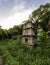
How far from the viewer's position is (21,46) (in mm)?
28297

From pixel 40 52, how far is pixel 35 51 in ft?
3.51

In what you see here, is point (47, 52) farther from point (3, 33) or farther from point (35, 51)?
point (3, 33)

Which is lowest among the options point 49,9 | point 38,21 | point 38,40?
point 38,40

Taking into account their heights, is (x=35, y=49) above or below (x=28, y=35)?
below

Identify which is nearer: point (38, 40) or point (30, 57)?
point (30, 57)

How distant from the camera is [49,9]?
120 feet

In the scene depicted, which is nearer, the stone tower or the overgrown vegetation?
the overgrown vegetation

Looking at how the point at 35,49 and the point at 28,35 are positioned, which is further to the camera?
the point at 28,35

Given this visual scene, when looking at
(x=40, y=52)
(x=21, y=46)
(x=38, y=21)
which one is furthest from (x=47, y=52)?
(x=38, y=21)

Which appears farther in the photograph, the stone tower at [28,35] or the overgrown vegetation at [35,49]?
the stone tower at [28,35]

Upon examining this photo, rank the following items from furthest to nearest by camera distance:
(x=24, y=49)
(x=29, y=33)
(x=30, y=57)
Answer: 1. (x=29, y=33)
2. (x=24, y=49)
3. (x=30, y=57)

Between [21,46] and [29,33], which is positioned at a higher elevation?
[29,33]

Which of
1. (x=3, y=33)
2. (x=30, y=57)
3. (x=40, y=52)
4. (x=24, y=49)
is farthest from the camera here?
(x=3, y=33)

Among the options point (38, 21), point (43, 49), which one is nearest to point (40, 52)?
point (43, 49)
